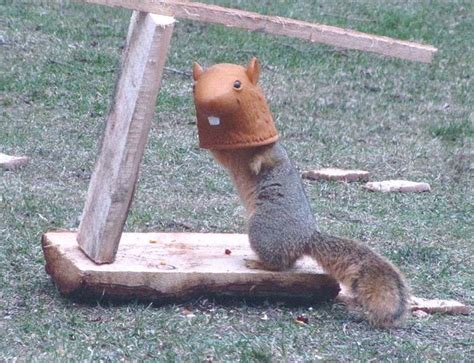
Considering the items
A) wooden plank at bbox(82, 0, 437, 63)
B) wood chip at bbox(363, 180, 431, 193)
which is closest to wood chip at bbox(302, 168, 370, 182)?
wood chip at bbox(363, 180, 431, 193)

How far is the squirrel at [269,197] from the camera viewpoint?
4.29 metres

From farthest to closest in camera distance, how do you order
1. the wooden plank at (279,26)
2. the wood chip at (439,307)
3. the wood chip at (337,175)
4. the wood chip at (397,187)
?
the wood chip at (337,175)
the wood chip at (397,187)
the wood chip at (439,307)
the wooden plank at (279,26)

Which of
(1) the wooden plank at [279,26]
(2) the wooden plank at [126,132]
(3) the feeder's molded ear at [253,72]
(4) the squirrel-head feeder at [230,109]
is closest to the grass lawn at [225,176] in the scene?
(2) the wooden plank at [126,132]

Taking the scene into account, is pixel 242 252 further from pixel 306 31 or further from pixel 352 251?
pixel 306 31

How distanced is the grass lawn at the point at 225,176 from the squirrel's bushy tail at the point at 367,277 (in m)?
0.09

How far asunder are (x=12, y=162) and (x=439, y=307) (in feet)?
9.73

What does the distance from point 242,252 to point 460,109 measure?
192 inches

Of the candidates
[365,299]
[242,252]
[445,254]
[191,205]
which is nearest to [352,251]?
[365,299]

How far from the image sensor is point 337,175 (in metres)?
6.94

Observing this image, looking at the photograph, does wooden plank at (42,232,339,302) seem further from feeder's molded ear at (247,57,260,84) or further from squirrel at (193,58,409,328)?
feeder's molded ear at (247,57,260,84)

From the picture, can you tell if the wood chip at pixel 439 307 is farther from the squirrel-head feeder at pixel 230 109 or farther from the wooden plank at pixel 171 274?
the squirrel-head feeder at pixel 230 109

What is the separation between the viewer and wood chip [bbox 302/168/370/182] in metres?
6.94

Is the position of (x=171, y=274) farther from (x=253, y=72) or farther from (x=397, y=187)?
(x=397, y=187)

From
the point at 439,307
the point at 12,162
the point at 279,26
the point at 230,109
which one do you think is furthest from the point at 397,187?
the point at 279,26
